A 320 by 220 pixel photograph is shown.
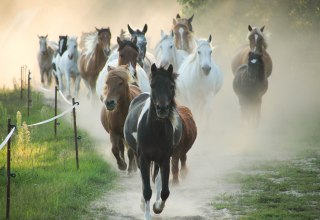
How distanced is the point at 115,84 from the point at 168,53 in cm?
766

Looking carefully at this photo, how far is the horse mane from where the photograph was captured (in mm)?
19695

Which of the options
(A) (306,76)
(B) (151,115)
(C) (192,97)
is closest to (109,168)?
(B) (151,115)

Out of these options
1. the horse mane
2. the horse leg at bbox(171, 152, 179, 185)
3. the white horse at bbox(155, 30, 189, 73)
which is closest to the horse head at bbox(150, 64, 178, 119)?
the horse leg at bbox(171, 152, 179, 185)

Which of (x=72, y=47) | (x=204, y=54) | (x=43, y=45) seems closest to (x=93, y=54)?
(x=204, y=54)

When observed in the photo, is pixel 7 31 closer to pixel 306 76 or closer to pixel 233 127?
pixel 306 76

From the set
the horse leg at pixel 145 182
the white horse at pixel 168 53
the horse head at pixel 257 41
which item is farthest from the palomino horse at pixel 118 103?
the horse head at pixel 257 41

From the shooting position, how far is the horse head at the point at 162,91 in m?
8.15

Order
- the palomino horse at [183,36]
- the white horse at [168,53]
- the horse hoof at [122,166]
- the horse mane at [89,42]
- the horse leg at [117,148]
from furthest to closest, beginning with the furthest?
the palomino horse at [183,36], the horse mane at [89,42], the white horse at [168,53], the horse hoof at [122,166], the horse leg at [117,148]

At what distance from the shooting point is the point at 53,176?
11.5m

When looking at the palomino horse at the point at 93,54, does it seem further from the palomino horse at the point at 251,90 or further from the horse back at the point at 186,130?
the horse back at the point at 186,130

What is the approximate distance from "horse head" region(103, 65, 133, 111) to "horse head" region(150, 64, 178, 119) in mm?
2310

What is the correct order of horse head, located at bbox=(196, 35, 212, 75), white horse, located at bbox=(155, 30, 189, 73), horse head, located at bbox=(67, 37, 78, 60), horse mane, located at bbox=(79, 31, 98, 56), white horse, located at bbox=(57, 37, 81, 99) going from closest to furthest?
horse head, located at bbox=(196, 35, 212, 75) → white horse, located at bbox=(155, 30, 189, 73) → horse mane, located at bbox=(79, 31, 98, 56) → white horse, located at bbox=(57, 37, 81, 99) → horse head, located at bbox=(67, 37, 78, 60)

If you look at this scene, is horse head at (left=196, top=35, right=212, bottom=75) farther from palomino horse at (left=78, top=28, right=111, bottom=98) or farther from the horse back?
the horse back

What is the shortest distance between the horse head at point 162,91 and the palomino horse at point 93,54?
1083cm
